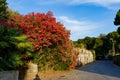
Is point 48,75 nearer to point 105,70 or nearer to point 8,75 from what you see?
point 105,70

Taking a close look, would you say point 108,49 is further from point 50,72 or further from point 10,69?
point 10,69

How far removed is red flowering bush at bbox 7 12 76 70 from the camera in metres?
25.1

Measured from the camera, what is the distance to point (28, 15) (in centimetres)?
2644

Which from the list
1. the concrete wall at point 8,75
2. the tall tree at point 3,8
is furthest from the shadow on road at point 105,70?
the concrete wall at point 8,75

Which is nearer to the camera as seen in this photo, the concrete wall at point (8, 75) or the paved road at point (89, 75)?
the concrete wall at point (8, 75)

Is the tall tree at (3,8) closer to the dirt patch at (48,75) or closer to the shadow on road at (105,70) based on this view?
the dirt patch at (48,75)

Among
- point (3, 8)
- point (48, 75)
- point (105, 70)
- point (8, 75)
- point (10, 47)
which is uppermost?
point (3, 8)

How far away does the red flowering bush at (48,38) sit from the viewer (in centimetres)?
2512

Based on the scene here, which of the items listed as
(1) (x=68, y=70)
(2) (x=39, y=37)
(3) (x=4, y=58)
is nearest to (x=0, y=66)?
(3) (x=4, y=58)

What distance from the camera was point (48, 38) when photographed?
2612 centimetres

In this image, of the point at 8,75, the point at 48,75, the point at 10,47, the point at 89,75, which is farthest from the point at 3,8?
the point at 8,75

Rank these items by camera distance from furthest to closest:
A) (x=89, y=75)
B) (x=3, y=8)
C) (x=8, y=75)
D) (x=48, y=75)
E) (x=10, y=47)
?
(x=3, y=8) < (x=48, y=75) < (x=89, y=75) < (x=10, y=47) < (x=8, y=75)

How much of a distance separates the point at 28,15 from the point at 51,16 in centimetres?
212

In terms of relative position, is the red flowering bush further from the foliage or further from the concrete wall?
the concrete wall
